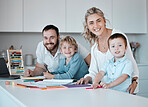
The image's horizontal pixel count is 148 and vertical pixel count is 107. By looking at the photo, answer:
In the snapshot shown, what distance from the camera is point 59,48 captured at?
2.48 meters

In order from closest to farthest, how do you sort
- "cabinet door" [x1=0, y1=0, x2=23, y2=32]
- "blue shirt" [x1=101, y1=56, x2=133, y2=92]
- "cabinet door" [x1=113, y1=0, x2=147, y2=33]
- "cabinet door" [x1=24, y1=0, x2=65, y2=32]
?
"blue shirt" [x1=101, y1=56, x2=133, y2=92] < "cabinet door" [x1=0, y1=0, x2=23, y2=32] < "cabinet door" [x1=24, y1=0, x2=65, y2=32] < "cabinet door" [x1=113, y1=0, x2=147, y2=33]

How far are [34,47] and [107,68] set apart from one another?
2.49 meters

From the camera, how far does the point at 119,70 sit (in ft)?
6.19

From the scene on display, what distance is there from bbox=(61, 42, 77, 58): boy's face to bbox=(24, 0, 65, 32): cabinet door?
1.64 meters

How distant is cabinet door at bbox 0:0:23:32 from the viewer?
369 centimetres

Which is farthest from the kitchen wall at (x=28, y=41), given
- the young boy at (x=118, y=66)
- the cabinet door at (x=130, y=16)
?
the young boy at (x=118, y=66)

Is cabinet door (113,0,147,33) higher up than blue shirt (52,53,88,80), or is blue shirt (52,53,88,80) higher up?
cabinet door (113,0,147,33)

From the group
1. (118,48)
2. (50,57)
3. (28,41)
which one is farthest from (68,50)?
(28,41)

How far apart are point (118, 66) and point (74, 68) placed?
48 cm

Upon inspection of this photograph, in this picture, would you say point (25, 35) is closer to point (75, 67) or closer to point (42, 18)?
point (42, 18)

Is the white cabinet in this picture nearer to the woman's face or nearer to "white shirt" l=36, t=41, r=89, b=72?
"white shirt" l=36, t=41, r=89, b=72

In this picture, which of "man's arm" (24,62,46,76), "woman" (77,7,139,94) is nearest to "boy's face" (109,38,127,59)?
"woman" (77,7,139,94)

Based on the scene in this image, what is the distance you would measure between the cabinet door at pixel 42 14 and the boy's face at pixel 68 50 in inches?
64.4
